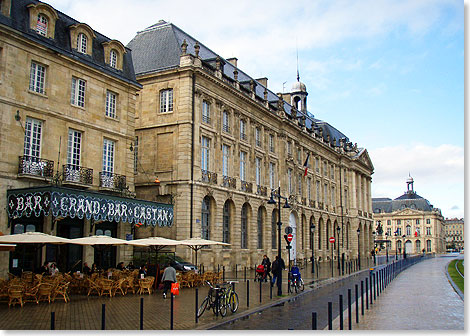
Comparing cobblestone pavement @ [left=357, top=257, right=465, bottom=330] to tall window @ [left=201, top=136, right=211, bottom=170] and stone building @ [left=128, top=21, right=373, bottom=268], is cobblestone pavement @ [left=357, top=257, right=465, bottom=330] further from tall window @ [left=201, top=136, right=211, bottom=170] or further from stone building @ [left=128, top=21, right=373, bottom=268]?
tall window @ [left=201, top=136, right=211, bottom=170]

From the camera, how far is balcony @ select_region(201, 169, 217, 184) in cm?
3562

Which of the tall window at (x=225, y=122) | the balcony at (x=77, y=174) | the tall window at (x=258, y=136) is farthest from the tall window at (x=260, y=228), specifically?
the balcony at (x=77, y=174)

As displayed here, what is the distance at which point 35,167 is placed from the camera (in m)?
22.6

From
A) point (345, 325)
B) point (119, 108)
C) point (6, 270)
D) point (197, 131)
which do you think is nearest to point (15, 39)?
point (119, 108)

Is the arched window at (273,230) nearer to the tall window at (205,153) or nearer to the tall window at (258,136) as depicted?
the tall window at (258,136)

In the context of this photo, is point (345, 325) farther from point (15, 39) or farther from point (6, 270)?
point (15, 39)

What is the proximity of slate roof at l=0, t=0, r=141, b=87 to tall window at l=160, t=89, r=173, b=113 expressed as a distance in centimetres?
593

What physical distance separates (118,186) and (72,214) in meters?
5.48

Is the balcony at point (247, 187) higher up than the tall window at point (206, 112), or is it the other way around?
the tall window at point (206, 112)

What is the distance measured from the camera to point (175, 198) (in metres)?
34.0

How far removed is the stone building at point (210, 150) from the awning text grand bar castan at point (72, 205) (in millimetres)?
8122

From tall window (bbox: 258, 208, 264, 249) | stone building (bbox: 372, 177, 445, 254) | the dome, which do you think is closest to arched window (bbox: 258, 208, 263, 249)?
tall window (bbox: 258, 208, 264, 249)

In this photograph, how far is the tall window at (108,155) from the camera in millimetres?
27203

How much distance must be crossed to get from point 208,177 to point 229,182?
304 centimetres
